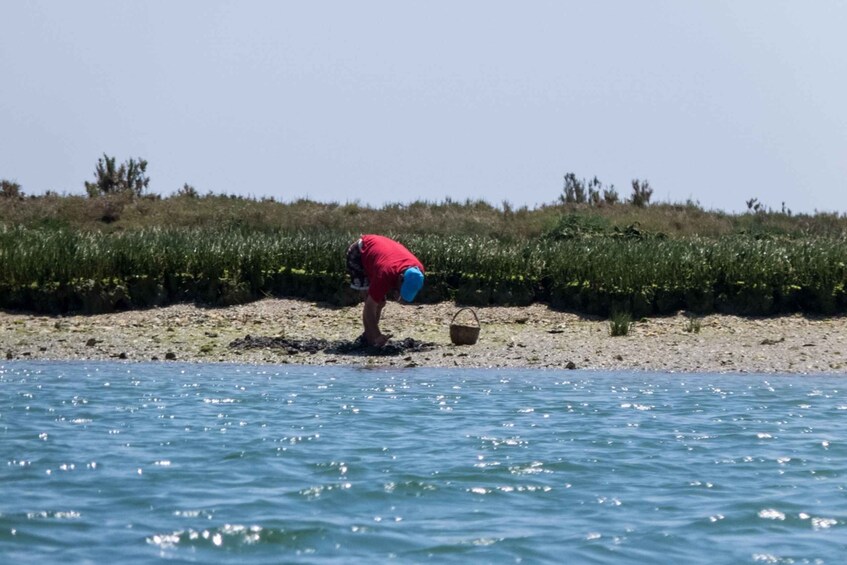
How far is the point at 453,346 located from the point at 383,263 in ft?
6.00

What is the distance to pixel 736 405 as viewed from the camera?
12430mm

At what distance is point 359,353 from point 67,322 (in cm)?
529

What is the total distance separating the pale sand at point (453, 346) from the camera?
53.1 feet

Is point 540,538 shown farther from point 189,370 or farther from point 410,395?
point 189,370

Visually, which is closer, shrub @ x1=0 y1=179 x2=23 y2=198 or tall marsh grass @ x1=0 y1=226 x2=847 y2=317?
tall marsh grass @ x1=0 y1=226 x2=847 y2=317

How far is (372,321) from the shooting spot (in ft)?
53.7

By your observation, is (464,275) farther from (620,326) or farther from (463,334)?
(463,334)

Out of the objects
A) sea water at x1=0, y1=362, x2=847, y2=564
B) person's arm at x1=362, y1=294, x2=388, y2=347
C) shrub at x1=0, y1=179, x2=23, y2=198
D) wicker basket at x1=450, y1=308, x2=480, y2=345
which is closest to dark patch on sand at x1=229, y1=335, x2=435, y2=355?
person's arm at x1=362, y1=294, x2=388, y2=347

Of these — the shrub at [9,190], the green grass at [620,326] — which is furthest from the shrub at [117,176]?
the green grass at [620,326]

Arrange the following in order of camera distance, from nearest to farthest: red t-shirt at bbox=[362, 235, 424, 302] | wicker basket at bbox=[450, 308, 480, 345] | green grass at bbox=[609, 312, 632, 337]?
red t-shirt at bbox=[362, 235, 424, 302] < wicker basket at bbox=[450, 308, 480, 345] < green grass at bbox=[609, 312, 632, 337]

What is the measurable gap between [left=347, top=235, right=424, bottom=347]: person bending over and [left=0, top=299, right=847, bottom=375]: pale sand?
1.84ft

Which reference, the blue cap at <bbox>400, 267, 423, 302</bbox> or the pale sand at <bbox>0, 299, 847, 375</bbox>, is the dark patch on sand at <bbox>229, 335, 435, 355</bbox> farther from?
the blue cap at <bbox>400, 267, 423, 302</bbox>

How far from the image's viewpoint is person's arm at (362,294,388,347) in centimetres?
→ 1617

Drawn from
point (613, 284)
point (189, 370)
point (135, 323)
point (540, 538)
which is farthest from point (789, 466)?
point (135, 323)
